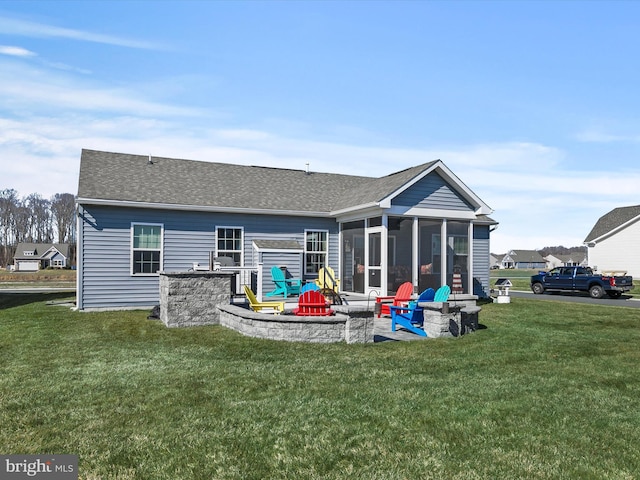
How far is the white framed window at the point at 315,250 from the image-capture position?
58.3 feet

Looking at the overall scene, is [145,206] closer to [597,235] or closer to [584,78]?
[584,78]

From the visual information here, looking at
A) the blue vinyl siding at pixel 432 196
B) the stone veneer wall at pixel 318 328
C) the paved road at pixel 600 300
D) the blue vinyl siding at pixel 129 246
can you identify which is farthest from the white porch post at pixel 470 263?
the stone veneer wall at pixel 318 328

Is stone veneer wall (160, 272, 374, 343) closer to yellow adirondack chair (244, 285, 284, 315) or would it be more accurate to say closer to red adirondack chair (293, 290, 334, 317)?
red adirondack chair (293, 290, 334, 317)

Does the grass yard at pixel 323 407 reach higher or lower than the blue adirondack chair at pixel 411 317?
lower

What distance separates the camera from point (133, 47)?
11.4m

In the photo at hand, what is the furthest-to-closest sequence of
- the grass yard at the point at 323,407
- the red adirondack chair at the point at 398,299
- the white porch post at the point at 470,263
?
1. the white porch post at the point at 470,263
2. the red adirondack chair at the point at 398,299
3. the grass yard at the point at 323,407

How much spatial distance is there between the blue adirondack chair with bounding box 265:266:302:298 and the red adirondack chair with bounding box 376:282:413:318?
381cm

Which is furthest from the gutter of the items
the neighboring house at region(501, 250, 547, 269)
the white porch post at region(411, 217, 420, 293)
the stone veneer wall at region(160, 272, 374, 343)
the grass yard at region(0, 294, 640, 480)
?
the neighboring house at region(501, 250, 547, 269)

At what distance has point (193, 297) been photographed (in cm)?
1141

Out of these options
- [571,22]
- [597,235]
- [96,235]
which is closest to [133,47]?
[96,235]

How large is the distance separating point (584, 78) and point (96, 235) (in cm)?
1587

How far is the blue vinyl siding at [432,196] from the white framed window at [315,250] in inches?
149

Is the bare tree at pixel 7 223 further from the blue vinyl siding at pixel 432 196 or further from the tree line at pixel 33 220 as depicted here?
the blue vinyl siding at pixel 432 196

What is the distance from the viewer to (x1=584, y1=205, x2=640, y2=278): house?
37625mm
